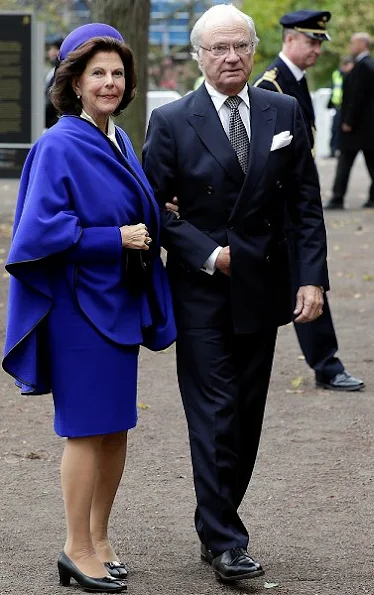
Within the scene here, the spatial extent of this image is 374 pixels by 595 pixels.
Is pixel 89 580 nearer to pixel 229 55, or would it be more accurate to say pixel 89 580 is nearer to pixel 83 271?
pixel 83 271

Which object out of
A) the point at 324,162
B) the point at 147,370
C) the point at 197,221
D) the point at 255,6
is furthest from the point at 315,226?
the point at 255,6

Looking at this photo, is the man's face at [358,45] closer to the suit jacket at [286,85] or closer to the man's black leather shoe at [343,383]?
the suit jacket at [286,85]

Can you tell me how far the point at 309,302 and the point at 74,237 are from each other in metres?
1.01

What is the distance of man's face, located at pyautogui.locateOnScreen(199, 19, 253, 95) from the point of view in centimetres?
494

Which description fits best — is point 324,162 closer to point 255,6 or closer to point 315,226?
point 255,6

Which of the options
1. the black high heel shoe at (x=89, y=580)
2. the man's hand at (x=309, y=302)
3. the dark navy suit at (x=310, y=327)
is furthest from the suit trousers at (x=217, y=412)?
the dark navy suit at (x=310, y=327)

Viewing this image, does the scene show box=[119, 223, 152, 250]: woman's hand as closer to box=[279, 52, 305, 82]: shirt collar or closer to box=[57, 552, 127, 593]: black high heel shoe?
box=[57, 552, 127, 593]: black high heel shoe

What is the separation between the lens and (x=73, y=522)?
4852 mm

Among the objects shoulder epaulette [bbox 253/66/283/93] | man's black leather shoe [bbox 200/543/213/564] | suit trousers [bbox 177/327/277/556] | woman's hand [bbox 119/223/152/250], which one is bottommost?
man's black leather shoe [bbox 200/543/213/564]

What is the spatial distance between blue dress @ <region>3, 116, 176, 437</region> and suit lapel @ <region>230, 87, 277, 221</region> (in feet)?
1.18

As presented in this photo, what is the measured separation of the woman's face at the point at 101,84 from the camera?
15.6 feet

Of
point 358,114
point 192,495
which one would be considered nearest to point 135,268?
point 192,495

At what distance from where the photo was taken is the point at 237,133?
5070 mm

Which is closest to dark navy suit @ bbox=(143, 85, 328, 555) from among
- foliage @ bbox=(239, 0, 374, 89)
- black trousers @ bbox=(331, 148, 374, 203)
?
black trousers @ bbox=(331, 148, 374, 203)
